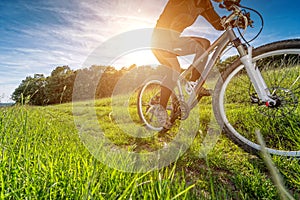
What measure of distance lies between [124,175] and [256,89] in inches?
65.9

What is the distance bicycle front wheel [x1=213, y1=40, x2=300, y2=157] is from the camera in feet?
7.41

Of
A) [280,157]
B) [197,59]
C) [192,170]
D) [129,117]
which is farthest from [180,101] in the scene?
[129,117]

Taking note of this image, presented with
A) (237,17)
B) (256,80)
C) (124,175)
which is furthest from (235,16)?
(124,175)

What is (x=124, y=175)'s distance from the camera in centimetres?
155

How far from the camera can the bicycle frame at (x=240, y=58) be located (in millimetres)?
2361

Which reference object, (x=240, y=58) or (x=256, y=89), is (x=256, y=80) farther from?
(x=240, y=58)

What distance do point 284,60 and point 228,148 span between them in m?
1.13

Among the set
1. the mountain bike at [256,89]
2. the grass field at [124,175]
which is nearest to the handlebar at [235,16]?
the mountain bike at [256,89]

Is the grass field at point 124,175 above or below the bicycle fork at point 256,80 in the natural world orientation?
below

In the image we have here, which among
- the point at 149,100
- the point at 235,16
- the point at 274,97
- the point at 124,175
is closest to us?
the point at 124,175

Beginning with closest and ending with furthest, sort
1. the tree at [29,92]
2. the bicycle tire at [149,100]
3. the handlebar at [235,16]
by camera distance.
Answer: the tree at [29,92], the handlebar at [235,16], the bicycle tire at [149,100]

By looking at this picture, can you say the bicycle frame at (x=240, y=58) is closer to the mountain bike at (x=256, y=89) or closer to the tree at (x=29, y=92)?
the mountain bike at (x=256, y=89)

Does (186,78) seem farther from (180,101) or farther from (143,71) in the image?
(143,71)

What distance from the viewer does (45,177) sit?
50.7 inches
